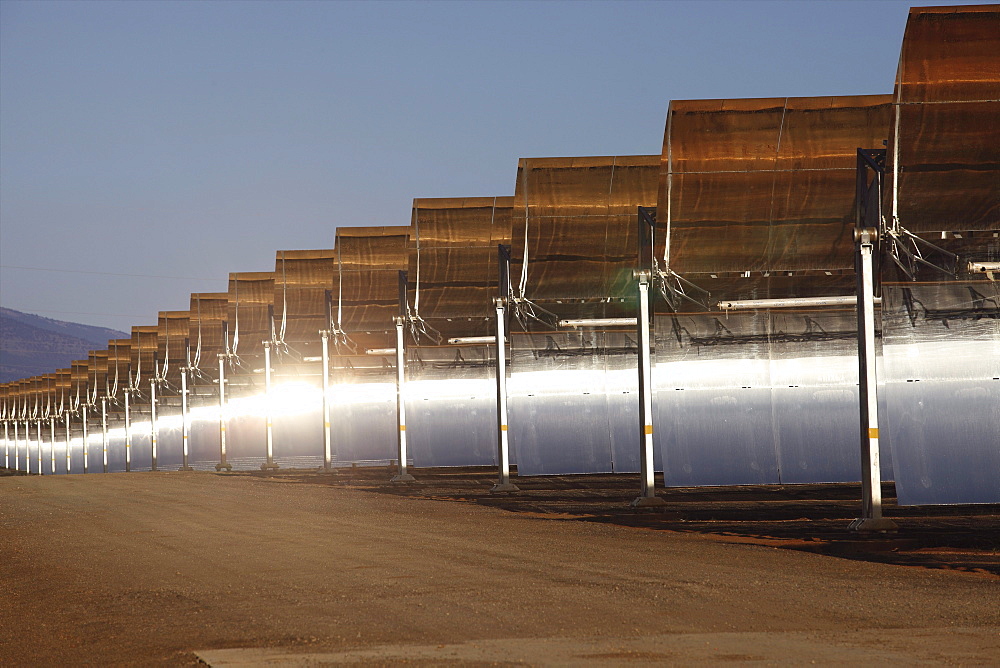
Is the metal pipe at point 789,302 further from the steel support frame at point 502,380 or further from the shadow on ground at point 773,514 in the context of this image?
the steel support frame at point 502,380

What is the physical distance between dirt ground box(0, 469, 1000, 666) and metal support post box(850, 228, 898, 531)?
54 centimetres

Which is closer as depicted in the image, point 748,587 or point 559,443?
point 748,587

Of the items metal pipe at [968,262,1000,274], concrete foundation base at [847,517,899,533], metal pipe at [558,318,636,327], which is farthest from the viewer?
metal pipe at [558,318,636,327]

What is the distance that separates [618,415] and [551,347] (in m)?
2.44

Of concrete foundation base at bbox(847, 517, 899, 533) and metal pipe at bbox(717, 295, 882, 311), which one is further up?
metal pipe at bbox(717, 295, 882, 311)

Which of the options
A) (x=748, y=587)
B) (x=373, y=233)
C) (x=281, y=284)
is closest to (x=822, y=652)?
(x=748, y=587)

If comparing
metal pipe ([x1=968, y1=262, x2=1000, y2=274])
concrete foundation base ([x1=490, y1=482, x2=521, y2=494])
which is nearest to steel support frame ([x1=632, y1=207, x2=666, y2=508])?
concrete foundation base ([x1=490, y1=482, x2=521, y2=494])

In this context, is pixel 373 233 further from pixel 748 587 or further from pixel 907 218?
pixel 748 587

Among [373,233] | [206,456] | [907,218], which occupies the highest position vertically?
[373,233]

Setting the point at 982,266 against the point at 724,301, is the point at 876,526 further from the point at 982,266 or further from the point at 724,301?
the point at 724,301

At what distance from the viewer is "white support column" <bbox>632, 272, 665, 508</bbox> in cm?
2469

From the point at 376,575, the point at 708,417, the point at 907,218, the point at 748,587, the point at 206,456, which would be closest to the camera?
the point at 748,587

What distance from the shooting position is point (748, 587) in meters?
12.9

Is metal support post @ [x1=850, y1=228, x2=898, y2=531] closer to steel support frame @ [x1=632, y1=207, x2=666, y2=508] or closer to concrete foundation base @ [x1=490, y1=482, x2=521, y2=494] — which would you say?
steel support frame @ [x1=632, y1=207, x2=666, y2=508]
